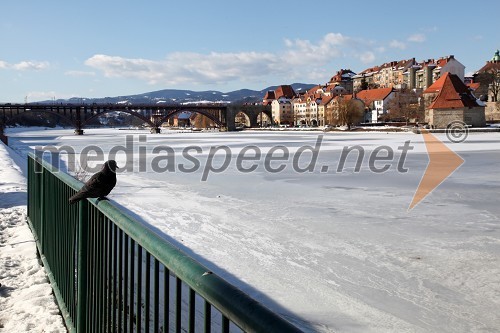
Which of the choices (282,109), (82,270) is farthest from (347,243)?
(282,109)

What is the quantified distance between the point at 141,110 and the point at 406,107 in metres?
53.4

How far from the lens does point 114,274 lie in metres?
2.96

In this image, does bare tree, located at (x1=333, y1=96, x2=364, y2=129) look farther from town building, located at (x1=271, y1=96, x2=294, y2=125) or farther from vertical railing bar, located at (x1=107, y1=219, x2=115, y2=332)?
vertical railing bar, located at (x1=107, y1=219, x2=115, y2=332)

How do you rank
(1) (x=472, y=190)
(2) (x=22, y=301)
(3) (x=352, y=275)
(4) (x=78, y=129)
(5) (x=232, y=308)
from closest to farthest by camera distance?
(5) (x=232, y=308) → (2) (x=22, y=301) → (3) (x=352, y=275) → (1) (x=472, y=190) → (4) (x=78, y=129)

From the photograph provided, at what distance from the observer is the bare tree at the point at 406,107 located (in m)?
89.0

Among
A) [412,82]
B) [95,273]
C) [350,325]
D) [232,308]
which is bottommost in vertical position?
[350,325]

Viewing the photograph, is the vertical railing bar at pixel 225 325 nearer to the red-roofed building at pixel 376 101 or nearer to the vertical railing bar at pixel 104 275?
the vertical railing bar at pixel 104 275

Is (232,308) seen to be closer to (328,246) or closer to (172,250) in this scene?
(172,250)

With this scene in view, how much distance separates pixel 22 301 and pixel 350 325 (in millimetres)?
3206

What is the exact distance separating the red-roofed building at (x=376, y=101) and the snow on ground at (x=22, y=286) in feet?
348

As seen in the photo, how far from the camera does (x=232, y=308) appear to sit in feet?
4.93

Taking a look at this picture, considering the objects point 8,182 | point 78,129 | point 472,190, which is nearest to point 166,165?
point 8,182

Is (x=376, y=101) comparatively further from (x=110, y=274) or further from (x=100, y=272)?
(x=110, y=274)

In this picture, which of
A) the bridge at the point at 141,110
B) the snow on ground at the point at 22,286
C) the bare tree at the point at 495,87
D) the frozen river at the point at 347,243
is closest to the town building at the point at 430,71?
the bare tree at the point at 495,87
